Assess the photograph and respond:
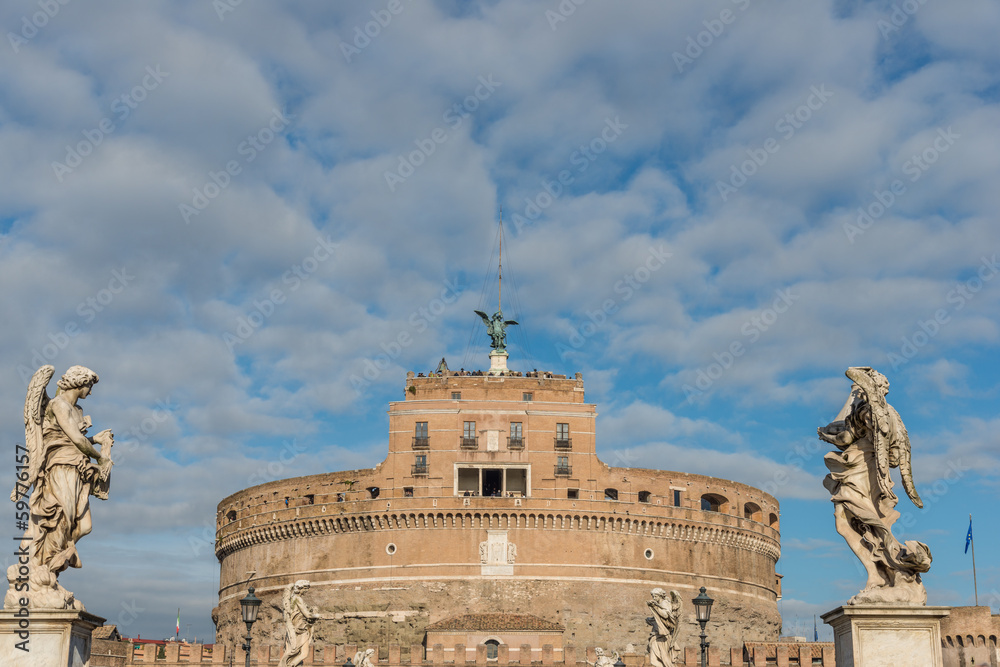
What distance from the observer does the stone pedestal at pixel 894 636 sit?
32.8 feet

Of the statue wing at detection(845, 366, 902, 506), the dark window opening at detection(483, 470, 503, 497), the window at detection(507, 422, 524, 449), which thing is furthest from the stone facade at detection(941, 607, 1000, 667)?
the statue wing at detection(845, 366, 902, 506)

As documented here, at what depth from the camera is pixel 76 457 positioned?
36.1 ft

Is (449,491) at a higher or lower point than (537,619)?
higher

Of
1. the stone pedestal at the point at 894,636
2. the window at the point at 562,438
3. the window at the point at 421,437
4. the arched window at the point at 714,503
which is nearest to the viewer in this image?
the stone pedestal at the point at 894,636

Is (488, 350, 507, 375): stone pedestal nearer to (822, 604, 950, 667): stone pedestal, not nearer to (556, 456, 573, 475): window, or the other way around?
(556, 456, 573, 475): window

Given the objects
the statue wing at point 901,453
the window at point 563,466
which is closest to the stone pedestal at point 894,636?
the statue wing at point 901,453

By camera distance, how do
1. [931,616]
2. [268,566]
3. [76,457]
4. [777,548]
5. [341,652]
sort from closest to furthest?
1. [931,616]
2. [76,457]
3. [341,652]
4. [268,566]
5. [777,548]

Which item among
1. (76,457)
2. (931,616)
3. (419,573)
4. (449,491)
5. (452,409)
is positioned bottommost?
(931,616)

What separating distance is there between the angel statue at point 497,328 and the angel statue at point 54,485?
66.9m

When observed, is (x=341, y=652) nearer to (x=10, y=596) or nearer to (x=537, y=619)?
(x=537, y=619)

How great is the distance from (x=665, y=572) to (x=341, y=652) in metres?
20.8

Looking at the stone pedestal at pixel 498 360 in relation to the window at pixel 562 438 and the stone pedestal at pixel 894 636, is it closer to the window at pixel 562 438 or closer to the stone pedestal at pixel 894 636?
the window at pixel 562 438

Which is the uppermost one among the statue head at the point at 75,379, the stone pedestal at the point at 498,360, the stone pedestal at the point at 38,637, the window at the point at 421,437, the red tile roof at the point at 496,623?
the stone pedestal at the point at 498,360

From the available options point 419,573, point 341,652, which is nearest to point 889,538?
point 341,652
